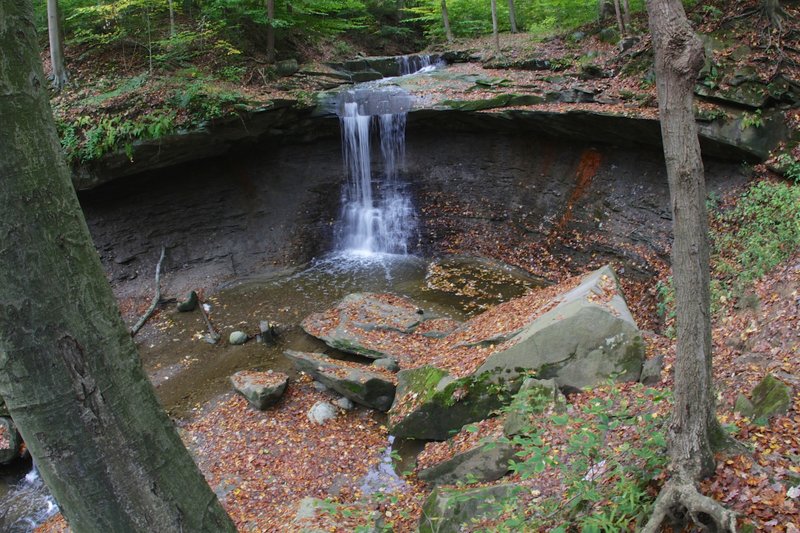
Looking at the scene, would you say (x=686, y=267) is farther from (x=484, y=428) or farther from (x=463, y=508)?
(x=484, y=428)

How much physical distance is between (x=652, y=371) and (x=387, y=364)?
4.16 meters

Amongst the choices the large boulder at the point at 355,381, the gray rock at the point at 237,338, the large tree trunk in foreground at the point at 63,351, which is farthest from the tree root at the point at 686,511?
the gray rock at the point at 237,338

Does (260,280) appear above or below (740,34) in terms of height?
below

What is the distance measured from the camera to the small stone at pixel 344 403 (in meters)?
8.15

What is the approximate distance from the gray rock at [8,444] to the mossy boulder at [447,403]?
557 cm

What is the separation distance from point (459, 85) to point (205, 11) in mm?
7227

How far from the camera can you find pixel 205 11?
14.8 meters

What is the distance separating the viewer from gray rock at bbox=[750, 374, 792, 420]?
12.9 ft

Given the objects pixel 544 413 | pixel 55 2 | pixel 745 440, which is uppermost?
pixel 55 2

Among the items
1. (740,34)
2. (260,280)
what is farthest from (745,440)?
(260,280)

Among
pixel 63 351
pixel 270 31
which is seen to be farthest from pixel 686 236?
pixel 270 31

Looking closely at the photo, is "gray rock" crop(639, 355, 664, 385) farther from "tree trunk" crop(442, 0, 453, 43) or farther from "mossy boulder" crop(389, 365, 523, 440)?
"tree trunk" crop(442, 0, 453, 43)

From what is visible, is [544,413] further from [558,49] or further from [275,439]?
[558,49]

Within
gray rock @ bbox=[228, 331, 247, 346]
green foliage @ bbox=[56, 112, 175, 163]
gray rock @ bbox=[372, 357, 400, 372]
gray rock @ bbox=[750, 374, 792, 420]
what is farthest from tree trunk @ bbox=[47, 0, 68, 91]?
gray rock @ bbox=[750, 374, 792, 420]
